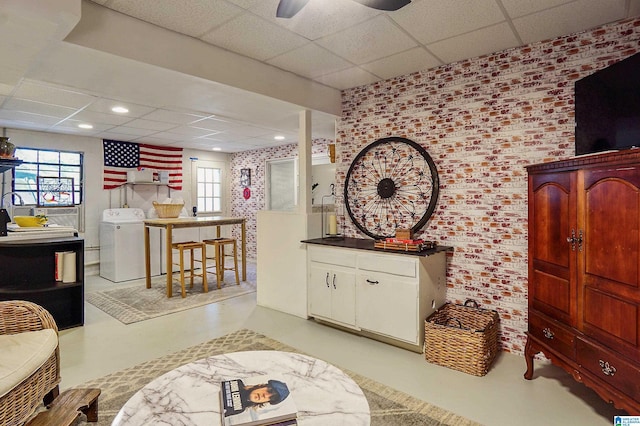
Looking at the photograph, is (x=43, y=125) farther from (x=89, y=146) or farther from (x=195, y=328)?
(x=195, y=328)

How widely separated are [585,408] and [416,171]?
2360 mm

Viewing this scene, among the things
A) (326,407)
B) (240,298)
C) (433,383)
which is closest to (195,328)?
(240,298)

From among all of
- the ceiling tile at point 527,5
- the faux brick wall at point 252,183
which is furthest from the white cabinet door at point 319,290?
the faux brick wall at point 252,183

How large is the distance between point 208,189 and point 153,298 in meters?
3.74

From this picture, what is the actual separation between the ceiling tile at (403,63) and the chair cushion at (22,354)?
134 inches

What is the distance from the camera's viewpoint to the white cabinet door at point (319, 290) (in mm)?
3754

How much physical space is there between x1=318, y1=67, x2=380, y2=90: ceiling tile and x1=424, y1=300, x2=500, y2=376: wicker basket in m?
2.57

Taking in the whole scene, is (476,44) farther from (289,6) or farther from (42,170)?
(42,170)

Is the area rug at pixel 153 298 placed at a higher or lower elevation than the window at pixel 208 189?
lower

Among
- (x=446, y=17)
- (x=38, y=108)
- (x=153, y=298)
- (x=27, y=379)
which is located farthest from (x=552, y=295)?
(x=38, y=108)

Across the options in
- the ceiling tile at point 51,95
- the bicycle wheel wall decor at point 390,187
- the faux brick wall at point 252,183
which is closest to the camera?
the ceiling tile at point 51,95

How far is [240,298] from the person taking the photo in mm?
4934

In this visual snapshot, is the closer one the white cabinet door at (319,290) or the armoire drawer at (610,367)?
the armoire drawer at (610,367)

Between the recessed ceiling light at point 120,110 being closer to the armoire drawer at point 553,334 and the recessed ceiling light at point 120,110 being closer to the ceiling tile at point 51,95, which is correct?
the ceiling tile at point 51,95
